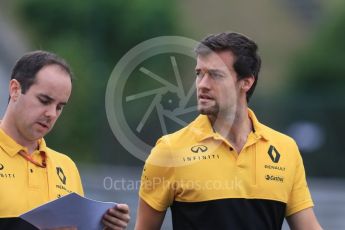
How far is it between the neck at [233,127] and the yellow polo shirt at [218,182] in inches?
1.5

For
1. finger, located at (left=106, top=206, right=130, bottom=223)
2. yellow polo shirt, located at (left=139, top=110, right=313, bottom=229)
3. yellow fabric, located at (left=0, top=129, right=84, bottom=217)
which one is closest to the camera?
yellow fabric, located at (left=0, top=129, right=84, bottom=217)

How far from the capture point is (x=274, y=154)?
5.75 meters

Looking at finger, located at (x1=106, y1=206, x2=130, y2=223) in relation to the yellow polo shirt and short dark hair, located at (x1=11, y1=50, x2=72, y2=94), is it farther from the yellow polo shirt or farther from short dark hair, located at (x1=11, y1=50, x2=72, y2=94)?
short dark hair, located at (x1=11, y1=50, x2=72, y2=94)

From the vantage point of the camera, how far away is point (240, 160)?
18.5 ft

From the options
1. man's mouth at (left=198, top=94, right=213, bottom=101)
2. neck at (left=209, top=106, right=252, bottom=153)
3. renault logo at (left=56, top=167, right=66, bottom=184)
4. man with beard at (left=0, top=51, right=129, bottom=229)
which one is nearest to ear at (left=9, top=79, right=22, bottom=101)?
man with beard at (left=0, top=51, right=129, bottom=229)

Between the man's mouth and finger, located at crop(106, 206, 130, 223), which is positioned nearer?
finger, located at crop(106, 206, 130, 223)

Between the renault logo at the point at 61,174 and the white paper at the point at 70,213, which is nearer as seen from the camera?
the white paper at the point at 70,213

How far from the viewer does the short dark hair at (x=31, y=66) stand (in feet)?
17.2

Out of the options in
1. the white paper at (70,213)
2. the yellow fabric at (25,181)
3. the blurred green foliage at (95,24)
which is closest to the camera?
the white paper at (70,213)

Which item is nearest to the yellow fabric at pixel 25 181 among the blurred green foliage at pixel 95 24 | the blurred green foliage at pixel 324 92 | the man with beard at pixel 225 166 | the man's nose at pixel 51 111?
the man's nose at pixel 51 111

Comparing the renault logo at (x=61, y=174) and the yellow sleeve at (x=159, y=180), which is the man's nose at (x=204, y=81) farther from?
the renault logo at (x=61, y=174)

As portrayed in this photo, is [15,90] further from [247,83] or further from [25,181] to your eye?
[247,83]

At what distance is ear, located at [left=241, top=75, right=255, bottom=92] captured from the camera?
18.9 ft

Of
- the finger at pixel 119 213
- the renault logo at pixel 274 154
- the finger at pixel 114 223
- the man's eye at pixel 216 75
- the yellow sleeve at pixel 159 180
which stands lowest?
the finger at pixel 114 223
